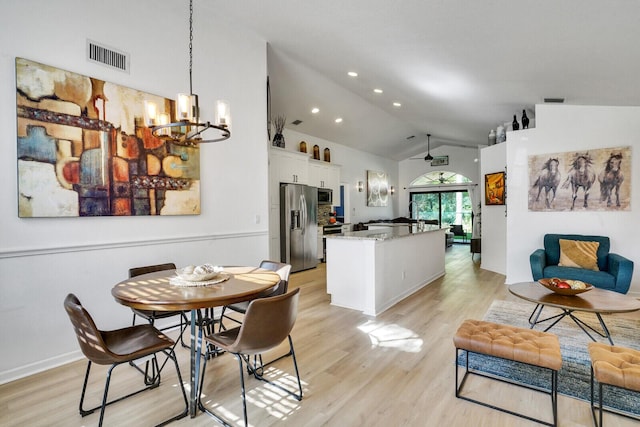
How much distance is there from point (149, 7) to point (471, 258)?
794 cm

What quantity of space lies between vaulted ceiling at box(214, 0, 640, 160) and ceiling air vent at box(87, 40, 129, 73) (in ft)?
3.88

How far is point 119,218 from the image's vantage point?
298cm

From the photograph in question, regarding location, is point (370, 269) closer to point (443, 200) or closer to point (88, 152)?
point (88, 152)

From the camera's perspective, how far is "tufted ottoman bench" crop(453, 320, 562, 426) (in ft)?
6.22

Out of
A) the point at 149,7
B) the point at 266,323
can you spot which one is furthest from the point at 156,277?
the point at 149,7

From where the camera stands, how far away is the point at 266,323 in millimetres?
1839

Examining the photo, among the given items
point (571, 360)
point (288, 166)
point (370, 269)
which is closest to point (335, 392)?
point (370, 269)

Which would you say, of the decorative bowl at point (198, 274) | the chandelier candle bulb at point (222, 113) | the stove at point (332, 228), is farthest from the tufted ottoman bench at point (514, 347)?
the stove at point (332, 228)

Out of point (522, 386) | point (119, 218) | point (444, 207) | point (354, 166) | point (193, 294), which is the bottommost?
point (522, 386)

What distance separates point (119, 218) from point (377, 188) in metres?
8.35

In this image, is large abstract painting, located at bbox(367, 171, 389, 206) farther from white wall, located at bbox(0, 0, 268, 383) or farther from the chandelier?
the chandelier

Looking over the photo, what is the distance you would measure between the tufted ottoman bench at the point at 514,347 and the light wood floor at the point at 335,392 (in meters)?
0.17

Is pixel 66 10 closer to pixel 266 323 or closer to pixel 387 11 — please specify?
pixel 387 11

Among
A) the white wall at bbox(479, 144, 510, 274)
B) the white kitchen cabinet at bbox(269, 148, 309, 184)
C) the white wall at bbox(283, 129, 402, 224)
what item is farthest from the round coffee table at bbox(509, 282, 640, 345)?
the white wall at bbox(283, 129, 402, 224)
